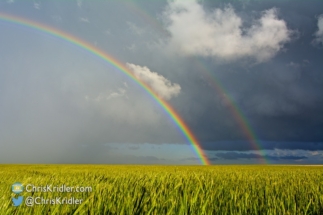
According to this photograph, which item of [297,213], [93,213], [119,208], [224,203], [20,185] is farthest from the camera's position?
[20,185]

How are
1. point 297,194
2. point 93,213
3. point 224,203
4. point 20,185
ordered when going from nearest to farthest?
point 93,213
point 224,203
point 20,185
point 297,194

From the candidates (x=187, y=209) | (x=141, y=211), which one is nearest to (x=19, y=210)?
(x=141, y=211)

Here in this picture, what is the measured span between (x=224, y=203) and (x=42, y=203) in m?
2.71

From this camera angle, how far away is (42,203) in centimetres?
394

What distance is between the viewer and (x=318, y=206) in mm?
4273

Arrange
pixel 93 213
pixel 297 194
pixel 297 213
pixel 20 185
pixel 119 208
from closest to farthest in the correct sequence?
pixel 93 213 → pixel 119 208 → pixel 297 213 → pixel 20 185 → pixel 297 194

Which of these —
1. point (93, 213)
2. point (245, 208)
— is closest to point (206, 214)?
point (245, 208)

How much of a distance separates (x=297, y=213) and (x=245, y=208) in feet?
2.55

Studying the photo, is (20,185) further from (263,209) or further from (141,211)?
(263,209)

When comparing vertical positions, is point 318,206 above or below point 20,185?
below

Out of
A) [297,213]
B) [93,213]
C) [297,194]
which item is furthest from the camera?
[297,194]

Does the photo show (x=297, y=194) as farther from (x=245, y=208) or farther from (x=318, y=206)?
(x=245, y=208)

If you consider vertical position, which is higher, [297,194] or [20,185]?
[20,185]

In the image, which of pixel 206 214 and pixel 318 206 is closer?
pixel 206 214
